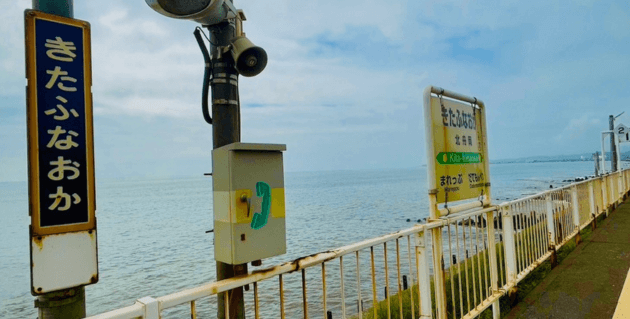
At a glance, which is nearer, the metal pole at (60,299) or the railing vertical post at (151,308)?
the railing vertical post at (151,308)

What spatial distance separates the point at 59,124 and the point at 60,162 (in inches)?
8.4

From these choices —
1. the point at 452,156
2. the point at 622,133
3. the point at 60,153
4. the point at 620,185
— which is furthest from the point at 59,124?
the point at 622,133

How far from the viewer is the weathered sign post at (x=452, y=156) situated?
11.1 ft

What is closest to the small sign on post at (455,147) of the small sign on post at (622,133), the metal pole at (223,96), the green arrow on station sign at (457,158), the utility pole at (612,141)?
the green arrow on station sign at (457,158)

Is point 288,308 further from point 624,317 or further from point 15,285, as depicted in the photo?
point 15,285

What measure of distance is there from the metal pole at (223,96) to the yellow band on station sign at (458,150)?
1.79 m

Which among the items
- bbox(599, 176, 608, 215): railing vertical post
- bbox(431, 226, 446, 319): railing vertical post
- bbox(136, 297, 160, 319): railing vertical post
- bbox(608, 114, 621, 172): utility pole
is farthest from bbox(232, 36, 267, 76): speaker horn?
bbox(608, 114, 621, 172): utility pole

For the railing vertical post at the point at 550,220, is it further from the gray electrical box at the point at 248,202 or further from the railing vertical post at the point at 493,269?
the gray electrical box at the point at 248,202

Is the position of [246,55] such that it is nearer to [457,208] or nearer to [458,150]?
[458,150]

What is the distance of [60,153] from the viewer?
2131 mm

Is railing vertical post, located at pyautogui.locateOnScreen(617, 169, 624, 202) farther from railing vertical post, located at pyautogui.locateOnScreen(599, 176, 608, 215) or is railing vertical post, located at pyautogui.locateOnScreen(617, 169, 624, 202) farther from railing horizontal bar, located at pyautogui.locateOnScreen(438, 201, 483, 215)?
railing horizontal bar, located at pyautogui.locateOnScreen(438, 201, 483, 215)

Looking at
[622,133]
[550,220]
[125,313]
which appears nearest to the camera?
[125,313]

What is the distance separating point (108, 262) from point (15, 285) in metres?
4.63

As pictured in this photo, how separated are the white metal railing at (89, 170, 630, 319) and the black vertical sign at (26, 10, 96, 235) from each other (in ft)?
3.16
